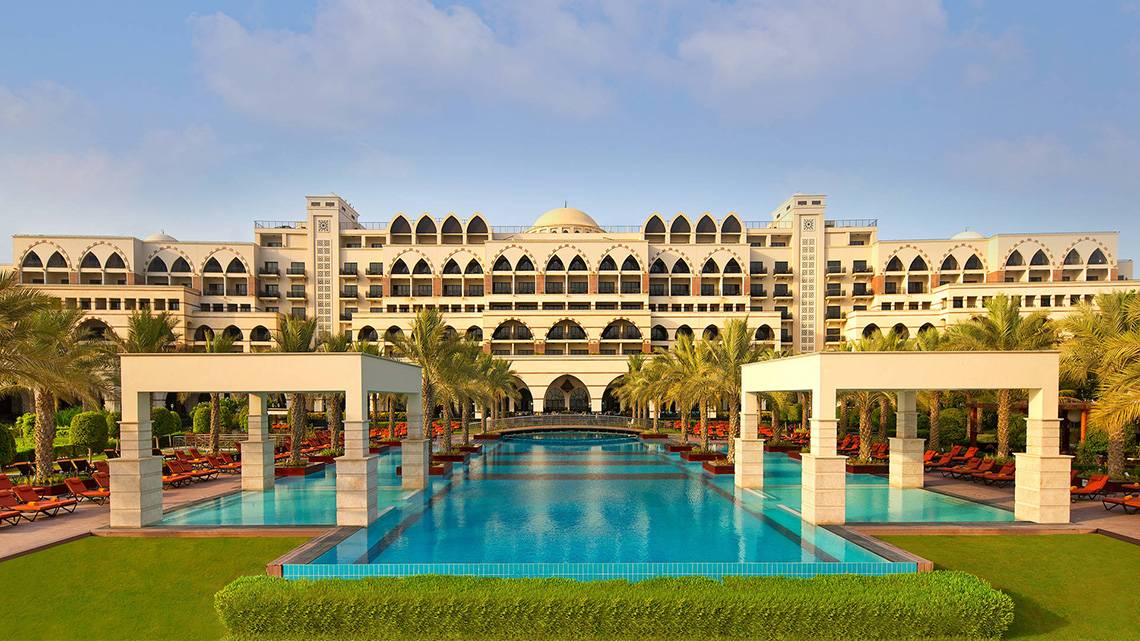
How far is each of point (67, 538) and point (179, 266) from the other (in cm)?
5886

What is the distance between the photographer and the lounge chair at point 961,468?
22.6 m

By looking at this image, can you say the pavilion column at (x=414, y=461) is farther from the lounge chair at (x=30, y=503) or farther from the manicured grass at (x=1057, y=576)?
the manicured grass at (x=1057, y=576)

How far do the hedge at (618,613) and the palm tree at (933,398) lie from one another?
Answer: 1887 cm

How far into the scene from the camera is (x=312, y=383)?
1636cm

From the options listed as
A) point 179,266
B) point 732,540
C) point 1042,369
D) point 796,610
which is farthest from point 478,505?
point 179,266

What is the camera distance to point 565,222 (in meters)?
69.0

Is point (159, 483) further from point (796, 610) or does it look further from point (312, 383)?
point (796, 610)

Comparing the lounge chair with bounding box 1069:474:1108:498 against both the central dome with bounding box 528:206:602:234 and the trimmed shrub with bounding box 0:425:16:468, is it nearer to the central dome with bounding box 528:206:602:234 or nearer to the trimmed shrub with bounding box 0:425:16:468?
the trimmed shrub with bounding box 0:425:16:468

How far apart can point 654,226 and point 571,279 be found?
1204 cm

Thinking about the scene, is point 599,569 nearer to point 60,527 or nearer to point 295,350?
point 60,527

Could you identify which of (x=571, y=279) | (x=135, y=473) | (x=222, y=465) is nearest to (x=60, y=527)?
(x=135, y=473)

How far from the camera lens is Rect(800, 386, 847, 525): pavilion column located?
51.8 ft

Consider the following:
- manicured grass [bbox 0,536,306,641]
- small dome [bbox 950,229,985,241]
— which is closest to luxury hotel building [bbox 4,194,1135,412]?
small dome [bbox 950,229,985,241]

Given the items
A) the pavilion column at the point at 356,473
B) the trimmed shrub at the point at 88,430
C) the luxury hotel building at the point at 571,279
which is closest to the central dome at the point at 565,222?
the luxury hotel building at the point at 571,279
